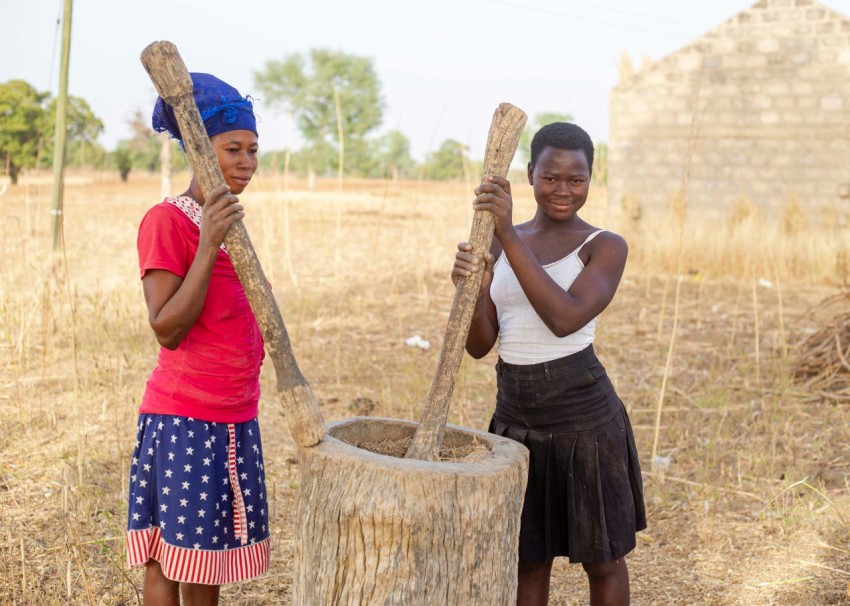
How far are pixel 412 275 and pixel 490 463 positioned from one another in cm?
800

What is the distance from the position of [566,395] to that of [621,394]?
3.16 meters

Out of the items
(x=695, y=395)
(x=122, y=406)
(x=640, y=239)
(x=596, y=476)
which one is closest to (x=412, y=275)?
(x=640, y=239)

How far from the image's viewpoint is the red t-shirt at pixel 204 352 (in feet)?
6.34

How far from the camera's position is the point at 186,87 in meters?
1.75

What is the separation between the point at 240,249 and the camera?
1793 millimetres

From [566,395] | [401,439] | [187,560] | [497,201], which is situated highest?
[497,201]

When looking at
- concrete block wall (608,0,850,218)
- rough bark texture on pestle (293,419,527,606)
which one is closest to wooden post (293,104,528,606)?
rough bark texture on pestle (293,419,527,606)

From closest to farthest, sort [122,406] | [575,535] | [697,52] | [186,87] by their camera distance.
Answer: [186,87], [575,535], [122,406], [697,52]

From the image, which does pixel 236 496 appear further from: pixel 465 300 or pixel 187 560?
pixel 465 300

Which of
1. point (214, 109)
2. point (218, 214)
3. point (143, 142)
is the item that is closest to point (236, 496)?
point (218, 214)

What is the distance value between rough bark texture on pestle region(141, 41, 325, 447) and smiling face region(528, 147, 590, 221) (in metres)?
0.76

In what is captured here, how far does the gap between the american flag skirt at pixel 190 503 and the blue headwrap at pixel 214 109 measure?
0.70 m

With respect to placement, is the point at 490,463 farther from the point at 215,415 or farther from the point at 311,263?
the point at 311,263

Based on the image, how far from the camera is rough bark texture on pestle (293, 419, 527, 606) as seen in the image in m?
1.66
